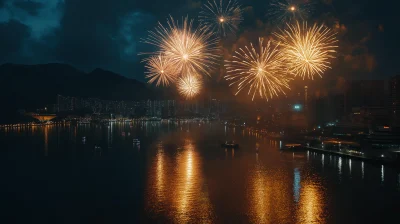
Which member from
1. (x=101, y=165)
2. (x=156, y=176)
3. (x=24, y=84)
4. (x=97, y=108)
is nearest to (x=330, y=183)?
(x=156, y=176)

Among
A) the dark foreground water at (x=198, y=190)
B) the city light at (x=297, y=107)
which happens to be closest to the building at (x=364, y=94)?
the city light at (x=297, y=107)

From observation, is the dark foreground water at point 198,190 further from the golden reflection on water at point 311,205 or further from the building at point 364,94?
the building at point 364,94

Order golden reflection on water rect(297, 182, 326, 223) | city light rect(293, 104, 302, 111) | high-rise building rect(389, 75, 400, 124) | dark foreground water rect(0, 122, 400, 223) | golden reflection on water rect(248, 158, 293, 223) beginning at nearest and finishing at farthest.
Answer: golden reflection on water rect(297, 182, 326, 223) < golden reflection on water rect(248, 158, 293, 223) < dark foreground water rect(0, 122, 400, 223) < high-rise building rect(389, 75, 400, 124) < city light rect(293, 104, 302, 111)

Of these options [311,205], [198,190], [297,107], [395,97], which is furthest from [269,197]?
[297,107]

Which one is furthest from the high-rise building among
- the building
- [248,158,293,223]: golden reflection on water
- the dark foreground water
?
[248,158,293,223]: golden reflection on water

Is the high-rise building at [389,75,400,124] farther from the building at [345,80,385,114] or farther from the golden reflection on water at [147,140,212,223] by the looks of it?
the golden reflection on water at [147,140,212,223]
